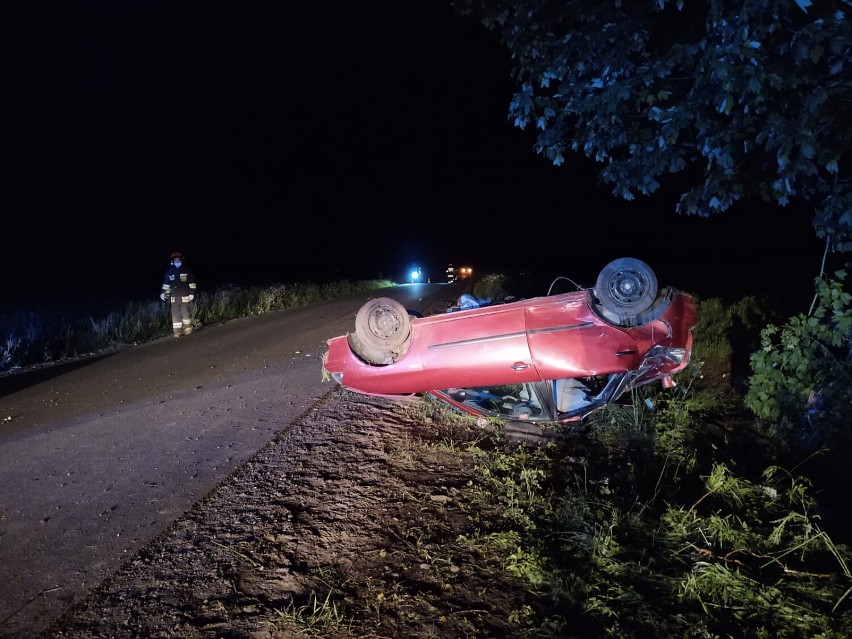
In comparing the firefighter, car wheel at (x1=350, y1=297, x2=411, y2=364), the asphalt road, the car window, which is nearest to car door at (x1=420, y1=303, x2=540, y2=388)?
car wheel at (x1=350, y1=297, x2=411, y2=364)

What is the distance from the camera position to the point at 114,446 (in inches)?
188

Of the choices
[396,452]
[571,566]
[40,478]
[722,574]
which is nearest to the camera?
[722,574]

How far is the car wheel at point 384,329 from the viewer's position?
4.52 m

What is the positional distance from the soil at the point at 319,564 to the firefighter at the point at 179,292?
795cm

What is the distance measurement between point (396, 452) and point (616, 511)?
198cm

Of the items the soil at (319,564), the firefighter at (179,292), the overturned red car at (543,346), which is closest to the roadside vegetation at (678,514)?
the soil at (319,564)

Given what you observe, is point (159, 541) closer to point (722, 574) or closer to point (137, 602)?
point (137, 602)

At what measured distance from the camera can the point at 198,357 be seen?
8648 millimetres

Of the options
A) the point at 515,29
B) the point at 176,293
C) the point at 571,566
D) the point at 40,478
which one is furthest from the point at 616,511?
the point at 176,293

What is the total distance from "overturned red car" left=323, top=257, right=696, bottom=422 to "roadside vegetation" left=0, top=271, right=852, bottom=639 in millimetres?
509

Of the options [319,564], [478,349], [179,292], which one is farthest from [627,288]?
[179,292]

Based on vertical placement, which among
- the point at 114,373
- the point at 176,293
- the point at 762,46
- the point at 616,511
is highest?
the point at 762,46

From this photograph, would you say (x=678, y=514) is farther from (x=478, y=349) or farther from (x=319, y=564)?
(x=319, y=564)

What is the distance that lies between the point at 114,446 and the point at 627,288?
511 cm
